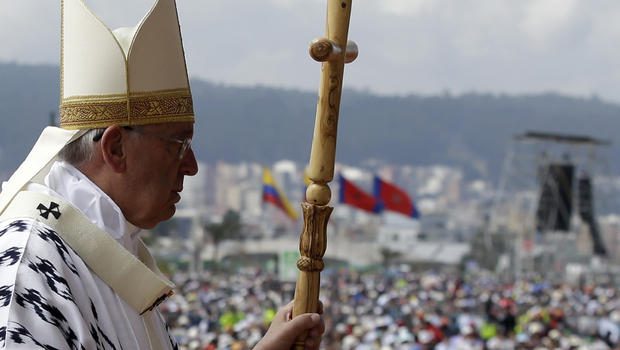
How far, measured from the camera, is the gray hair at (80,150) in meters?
1.68

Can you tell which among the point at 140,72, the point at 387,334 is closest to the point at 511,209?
the point at 387,334

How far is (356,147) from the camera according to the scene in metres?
137

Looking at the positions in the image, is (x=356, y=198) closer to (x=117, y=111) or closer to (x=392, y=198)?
(x=392, y=198)

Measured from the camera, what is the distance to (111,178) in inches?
66.0

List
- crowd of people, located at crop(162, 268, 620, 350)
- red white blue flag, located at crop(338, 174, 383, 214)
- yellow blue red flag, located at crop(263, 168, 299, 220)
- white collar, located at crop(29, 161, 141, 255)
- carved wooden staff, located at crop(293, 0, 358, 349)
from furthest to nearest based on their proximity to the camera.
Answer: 1. yellow blue red flag, located at crop(263, 168, 299, 220)
2. red white blue flag, located at crop(338, 174, 383, 214)
3. crowd of people, located at crop(162, 268, 620, 350)
4. carved wooden staff, located at crop(293, 0, 358, 349)
5. white collar, located at crop(29, 161, 141, 255)

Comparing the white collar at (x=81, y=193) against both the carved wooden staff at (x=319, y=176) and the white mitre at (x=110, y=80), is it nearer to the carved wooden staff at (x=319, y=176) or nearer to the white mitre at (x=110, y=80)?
the white mitre at (x=110, y=80)

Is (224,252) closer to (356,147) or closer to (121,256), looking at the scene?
(356,147)

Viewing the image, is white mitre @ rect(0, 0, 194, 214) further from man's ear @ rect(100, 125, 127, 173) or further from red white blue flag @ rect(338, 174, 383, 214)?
red white blue flag @ rect(338, 174, 383, 214)

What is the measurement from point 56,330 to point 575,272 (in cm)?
5652

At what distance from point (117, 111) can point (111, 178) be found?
0.43 ft

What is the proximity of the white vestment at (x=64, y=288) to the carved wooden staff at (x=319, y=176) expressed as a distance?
30 cm

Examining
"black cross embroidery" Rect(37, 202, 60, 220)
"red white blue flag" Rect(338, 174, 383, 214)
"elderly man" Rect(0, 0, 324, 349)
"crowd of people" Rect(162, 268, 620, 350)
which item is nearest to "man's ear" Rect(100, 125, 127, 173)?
"elderly man" Rect(0, 0, 324, 349)

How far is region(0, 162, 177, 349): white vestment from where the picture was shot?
130 centimetres

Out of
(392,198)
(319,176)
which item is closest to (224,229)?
(392,198)
